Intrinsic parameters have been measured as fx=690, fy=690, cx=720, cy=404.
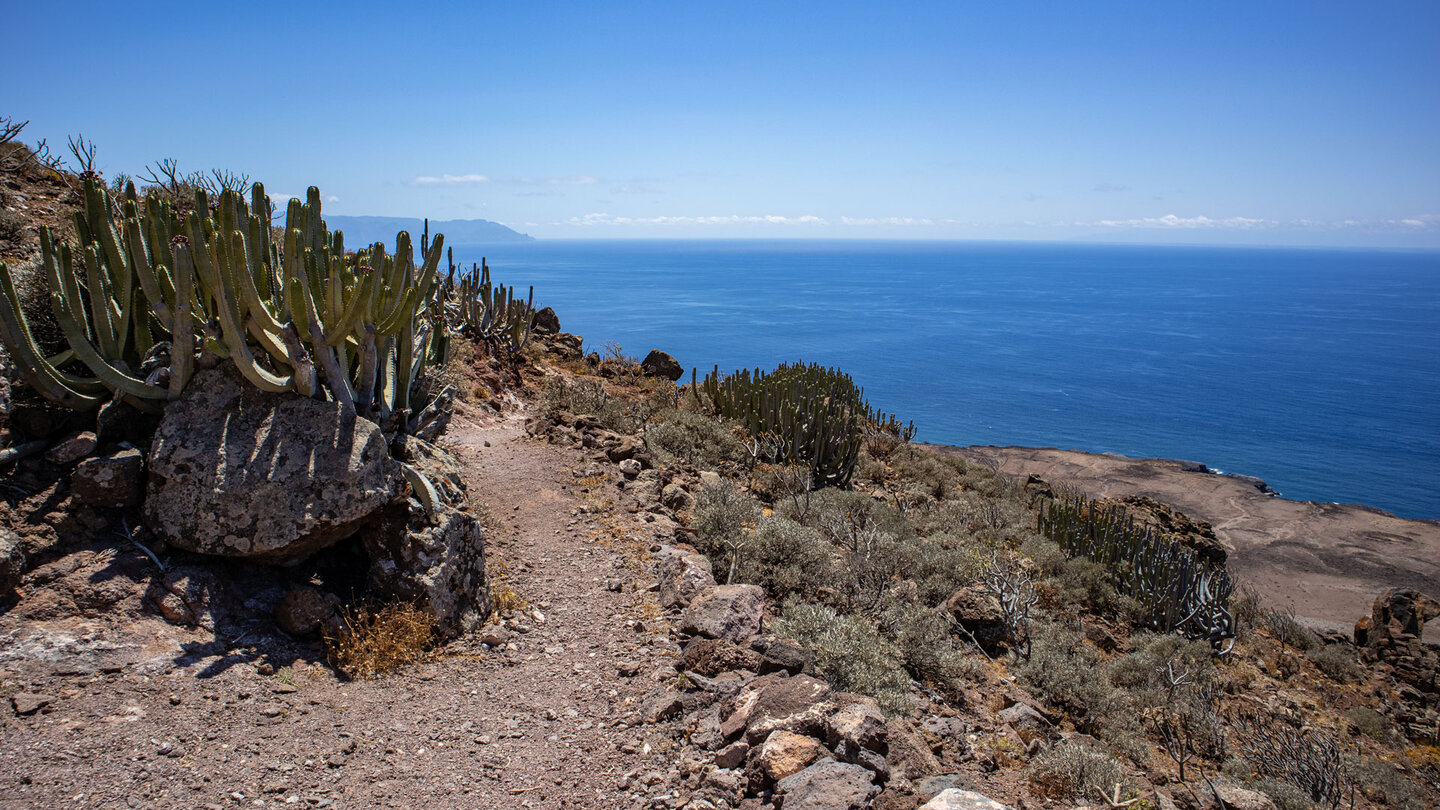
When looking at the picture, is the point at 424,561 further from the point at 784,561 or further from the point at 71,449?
the point at 784,561

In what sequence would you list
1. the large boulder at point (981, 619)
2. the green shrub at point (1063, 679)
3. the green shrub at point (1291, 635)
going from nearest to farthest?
1. the green shrub at point (1063, 679)
2. the large boulder at point (981, 619)
3. the green shrub at point (1291, 635)

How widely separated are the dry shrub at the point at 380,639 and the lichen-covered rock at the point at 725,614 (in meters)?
1.93

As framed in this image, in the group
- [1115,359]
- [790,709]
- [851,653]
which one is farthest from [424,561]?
[1115,359]

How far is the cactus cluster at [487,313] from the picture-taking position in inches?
556

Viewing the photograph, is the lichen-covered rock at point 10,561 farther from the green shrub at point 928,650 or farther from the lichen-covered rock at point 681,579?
the green shrub at point 928,650

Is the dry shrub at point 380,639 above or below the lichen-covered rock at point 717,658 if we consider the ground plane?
above

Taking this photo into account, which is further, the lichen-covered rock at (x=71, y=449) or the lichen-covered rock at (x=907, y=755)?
the lichen-covered rock at (x=71, y=449)

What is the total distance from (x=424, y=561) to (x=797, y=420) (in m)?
8.34

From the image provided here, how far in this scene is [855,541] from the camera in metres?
8.12

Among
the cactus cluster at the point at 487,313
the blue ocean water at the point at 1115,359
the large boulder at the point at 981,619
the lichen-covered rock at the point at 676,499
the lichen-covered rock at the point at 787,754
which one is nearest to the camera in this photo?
the lichen-covered rock at the point at 787,754

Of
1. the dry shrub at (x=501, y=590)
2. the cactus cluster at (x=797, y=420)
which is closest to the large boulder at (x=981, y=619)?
the dry shrub at (x=501, y=590)

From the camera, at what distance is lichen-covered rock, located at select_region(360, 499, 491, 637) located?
490 centimetres

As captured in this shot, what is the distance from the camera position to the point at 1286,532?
24.3 metres

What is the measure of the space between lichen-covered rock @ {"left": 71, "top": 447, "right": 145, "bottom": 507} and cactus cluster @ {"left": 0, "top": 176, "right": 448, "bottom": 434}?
18.3 inches
